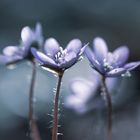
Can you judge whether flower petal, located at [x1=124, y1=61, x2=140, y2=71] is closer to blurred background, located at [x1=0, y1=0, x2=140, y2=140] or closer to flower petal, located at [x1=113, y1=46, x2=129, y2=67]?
flower petal, located at [x1=113, y1=46, x2=129, y2=67]

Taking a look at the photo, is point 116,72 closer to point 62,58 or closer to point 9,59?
point 62,58

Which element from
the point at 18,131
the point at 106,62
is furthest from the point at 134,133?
the point at 18,131

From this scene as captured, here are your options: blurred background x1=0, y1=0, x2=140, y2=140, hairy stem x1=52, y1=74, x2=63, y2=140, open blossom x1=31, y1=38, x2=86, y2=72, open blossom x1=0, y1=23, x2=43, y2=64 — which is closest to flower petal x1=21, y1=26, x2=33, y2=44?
open blossom x1=0, y1=23, x2=43, y2=64

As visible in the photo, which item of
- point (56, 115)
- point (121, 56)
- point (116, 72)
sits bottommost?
point (56, 115)

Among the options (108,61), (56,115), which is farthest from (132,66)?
(56,115)

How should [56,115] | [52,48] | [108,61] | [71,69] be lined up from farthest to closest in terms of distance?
[71,69] < [108,61] < [52,48] < [56,115]

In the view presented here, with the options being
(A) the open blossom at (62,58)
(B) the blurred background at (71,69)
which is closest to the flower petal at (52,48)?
(A) the open blossom at (62,58)
